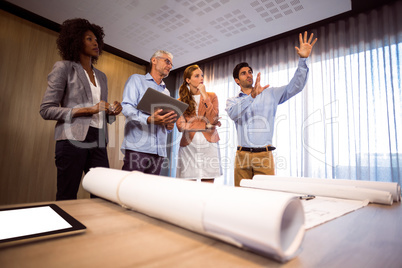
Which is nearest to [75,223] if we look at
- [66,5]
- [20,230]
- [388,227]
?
[20,230]

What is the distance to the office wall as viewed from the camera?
2.57 m

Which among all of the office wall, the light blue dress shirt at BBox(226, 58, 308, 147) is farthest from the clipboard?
the office wall

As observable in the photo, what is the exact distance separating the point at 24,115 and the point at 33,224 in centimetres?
307

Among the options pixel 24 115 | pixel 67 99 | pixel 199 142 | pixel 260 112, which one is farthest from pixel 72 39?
pixel 24 115

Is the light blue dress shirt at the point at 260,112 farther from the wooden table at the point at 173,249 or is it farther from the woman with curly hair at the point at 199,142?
the wooden table at the point at 173,249

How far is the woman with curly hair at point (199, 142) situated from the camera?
6.22ft

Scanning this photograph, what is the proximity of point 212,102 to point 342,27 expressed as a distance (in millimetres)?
2015

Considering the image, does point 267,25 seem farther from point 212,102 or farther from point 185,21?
point 212,102

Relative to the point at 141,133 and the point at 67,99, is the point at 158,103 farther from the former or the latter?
the point at 67,99

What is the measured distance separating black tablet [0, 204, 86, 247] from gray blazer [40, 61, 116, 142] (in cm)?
90

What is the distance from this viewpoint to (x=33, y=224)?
1.17 ft

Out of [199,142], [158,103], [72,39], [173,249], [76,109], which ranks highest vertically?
[72,39]

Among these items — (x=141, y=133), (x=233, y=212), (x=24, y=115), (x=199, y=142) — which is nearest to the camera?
(x=233, y=212)

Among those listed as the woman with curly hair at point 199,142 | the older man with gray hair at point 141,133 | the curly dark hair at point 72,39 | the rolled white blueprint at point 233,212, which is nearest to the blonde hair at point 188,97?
the woman with curly hair at point 199,142
